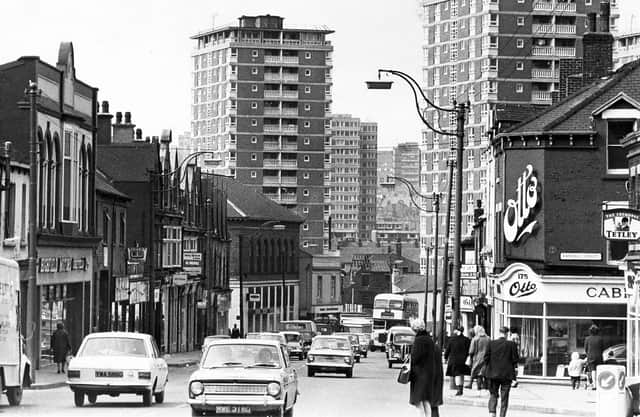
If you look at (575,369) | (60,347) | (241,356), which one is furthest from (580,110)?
(241,356)

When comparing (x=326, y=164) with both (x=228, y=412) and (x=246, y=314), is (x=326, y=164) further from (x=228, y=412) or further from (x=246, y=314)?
(x=228, y=412)

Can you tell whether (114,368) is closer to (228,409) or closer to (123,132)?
(228,409)

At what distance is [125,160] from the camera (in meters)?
78.2

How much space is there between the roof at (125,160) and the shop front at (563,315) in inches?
1274

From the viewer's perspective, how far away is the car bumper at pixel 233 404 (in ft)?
80.8

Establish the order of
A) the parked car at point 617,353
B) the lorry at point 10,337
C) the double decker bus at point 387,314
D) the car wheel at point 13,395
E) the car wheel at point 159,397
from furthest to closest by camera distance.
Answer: the double decker bus at point 387,314
the parked car at point 617,353
the car wheel at point 159,397
the car wheel at point 13,395
the lorry at point 10,337

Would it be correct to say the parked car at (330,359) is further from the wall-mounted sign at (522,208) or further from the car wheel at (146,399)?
the car wheel at (146,399)

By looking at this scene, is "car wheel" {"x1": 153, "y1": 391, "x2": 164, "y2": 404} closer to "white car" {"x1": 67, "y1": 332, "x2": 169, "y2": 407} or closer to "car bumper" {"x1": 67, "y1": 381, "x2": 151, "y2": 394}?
"white car" {"x1": 67, "y1": 332, "x2": 169, "y2": 407}

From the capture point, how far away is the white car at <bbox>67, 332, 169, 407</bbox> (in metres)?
30.3

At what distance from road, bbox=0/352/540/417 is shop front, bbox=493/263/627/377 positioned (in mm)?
5433

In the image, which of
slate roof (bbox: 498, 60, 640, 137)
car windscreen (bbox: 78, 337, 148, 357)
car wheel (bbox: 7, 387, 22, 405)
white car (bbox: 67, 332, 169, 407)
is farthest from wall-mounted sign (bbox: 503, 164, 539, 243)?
car wheel (bbox: 7, 387, 22, 405)

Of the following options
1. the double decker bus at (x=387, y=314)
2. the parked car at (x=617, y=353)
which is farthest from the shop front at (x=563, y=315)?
the double decker bus at (x=387, y=314)

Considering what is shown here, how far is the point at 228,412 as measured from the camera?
2473 centimetres

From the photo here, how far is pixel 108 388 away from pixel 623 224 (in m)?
14.4
